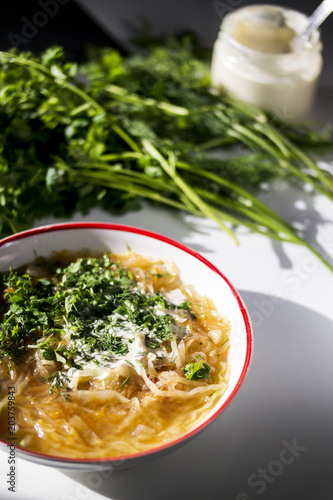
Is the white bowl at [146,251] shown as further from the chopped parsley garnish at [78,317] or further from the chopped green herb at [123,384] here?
the chopped green herb at [123,384]

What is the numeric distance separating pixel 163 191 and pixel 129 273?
24.5 inches

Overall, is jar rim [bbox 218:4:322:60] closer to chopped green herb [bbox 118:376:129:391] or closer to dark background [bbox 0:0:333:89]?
dark background [bbox 0:0:333:89]

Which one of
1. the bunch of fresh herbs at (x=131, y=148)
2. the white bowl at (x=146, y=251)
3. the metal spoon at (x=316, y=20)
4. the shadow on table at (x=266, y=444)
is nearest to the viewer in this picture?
the shadow on table at (x=266, y=444)

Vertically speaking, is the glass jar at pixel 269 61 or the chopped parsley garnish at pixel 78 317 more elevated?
the glass jar at pixel 269 61

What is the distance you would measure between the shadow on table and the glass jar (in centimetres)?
113

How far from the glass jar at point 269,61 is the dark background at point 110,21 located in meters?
0.57

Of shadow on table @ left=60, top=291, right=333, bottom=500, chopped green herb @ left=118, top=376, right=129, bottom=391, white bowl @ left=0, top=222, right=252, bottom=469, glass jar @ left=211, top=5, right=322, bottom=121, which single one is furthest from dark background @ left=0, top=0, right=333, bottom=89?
chopped green herb @ left=118, top=376, right=129, bottom=391

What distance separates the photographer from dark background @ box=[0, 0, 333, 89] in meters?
2.75

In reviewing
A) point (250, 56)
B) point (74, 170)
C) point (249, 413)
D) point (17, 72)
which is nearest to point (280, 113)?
point (250, 56)

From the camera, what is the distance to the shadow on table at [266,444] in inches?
47.9

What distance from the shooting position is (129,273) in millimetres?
1530

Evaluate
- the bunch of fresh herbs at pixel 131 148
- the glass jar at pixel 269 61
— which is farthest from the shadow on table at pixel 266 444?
the glass jar at pixel 269 61

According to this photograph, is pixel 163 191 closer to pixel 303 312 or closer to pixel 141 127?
pixel 141 127

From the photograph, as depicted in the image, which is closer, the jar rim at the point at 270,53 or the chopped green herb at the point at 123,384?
the chopped green herb at the point at 123,384
